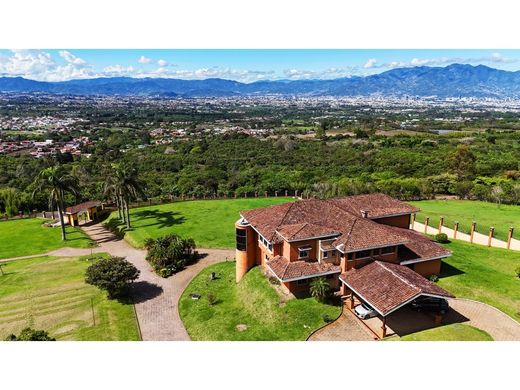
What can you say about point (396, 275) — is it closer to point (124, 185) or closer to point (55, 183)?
point (124, 185)

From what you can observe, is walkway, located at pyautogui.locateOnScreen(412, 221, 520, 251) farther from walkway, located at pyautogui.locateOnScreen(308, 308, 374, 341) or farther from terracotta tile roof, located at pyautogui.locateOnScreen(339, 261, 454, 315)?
walkway, located at pyautogui.locateOnScreen(308, 308, 374, 341)

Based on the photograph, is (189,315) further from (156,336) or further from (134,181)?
(134,181)

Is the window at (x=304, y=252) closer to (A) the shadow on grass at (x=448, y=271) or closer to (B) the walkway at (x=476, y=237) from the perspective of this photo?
(A) the shadow on grass at (x=448, y=271)

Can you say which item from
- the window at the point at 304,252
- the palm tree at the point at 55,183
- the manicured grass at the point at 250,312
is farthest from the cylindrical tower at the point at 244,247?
the palm tree at the point at 55,183

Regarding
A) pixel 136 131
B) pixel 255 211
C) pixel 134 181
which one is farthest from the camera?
pixel 136 131

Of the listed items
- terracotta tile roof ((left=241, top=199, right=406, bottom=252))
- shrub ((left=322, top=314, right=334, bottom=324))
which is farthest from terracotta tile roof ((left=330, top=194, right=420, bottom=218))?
shrub ((left=322, top=314, right=334, bottom=324))

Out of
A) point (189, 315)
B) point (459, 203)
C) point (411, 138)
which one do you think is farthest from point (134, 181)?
point (411, 138)
